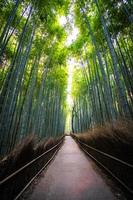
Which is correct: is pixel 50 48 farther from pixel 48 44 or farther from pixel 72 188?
pixel 72 188

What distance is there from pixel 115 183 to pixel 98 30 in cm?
662


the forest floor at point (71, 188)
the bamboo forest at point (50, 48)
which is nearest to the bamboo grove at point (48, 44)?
the bamboo forest at point (50, 48)

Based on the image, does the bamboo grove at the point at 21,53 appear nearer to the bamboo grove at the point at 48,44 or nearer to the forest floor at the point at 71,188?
the bamboo grove at the point at 48,44

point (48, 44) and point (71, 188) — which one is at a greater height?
point (48, 44)

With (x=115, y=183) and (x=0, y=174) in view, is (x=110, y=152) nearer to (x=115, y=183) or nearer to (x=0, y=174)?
(x=115, y=183)

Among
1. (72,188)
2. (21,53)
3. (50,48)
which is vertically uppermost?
(50,48)

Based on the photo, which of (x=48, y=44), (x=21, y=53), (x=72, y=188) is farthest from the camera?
(x=48, y=44)

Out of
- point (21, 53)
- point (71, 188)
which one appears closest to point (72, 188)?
point (71, 188)

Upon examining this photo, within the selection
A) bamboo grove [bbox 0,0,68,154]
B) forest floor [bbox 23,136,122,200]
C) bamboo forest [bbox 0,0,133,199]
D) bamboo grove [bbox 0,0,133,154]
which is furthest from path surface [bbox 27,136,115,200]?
bamboo grove [bbox 0,0,68,154]

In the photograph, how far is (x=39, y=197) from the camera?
2.53 meters

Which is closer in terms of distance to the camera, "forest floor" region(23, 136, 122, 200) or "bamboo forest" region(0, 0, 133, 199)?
"forest floor" region(23, 136, 122, 200)

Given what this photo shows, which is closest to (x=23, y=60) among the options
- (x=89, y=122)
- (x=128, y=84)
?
(x=128, y=84)

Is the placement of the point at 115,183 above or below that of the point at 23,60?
below

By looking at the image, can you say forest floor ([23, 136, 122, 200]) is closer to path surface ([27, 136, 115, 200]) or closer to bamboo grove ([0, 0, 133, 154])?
path surface ([27, 136, 115, 200])
